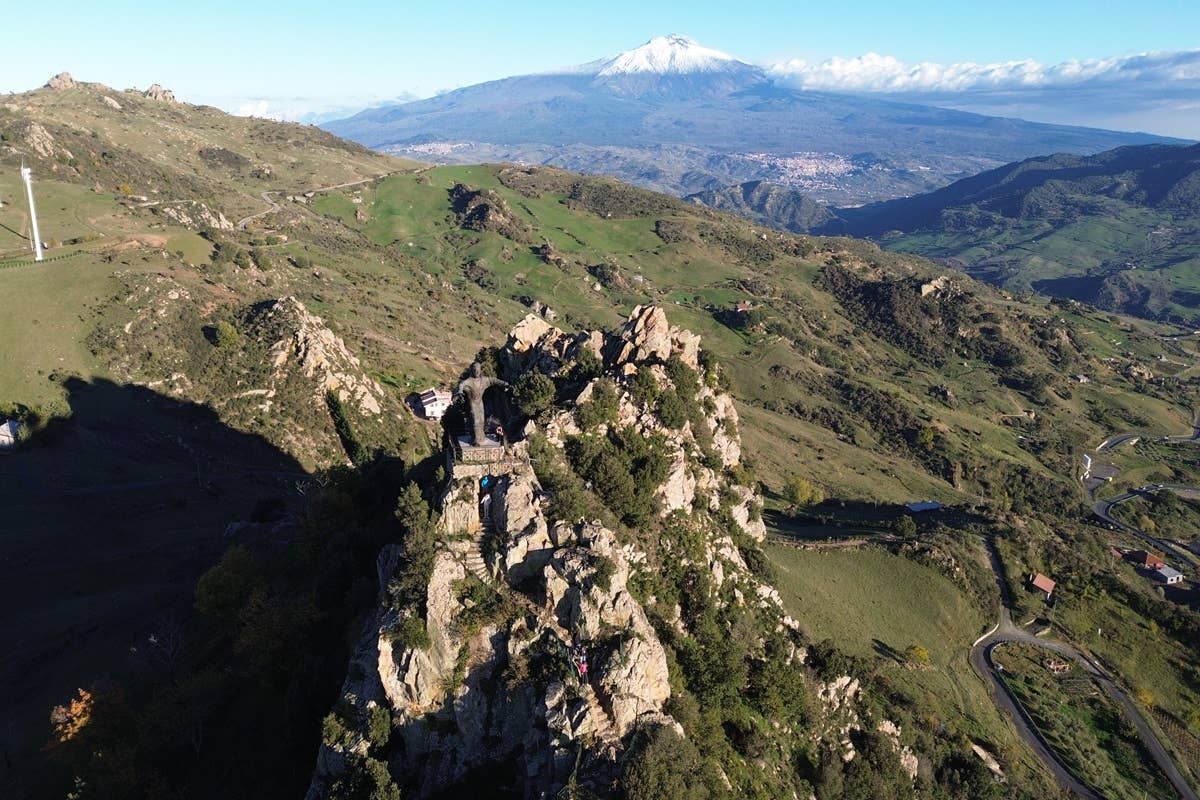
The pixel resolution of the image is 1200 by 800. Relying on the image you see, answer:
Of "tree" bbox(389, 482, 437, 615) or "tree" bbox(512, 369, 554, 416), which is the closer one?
"tree" bbox(389, 482, 437, 615)

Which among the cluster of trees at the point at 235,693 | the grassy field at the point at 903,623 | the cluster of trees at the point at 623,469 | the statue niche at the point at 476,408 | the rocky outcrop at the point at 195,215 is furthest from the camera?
the rocky outcrop at the point at 195,215

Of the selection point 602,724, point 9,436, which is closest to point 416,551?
point 602,724

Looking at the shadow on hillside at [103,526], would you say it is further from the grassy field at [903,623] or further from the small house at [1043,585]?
the small house at [1043,585]

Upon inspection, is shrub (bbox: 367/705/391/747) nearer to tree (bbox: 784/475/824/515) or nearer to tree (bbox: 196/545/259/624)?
tree (bbox: 196/545/259/624)

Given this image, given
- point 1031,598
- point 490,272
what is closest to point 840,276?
point 490,272

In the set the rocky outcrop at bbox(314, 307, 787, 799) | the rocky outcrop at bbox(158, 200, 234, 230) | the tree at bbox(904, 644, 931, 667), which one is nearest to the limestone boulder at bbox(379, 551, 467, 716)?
the rocky outcrop at bbox(314, 307, 787, 799)

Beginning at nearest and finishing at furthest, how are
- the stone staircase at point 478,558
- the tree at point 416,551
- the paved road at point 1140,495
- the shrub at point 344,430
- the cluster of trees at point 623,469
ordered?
the tree at point 416,551, the stone staircase at point 478,558, the cluster of trees at point 623,469, the shrub at point 344,430, the paved road at point 1140,495

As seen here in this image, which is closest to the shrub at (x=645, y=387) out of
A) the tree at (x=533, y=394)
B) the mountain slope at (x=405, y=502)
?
the mountain slope at (x=405, y=502)
